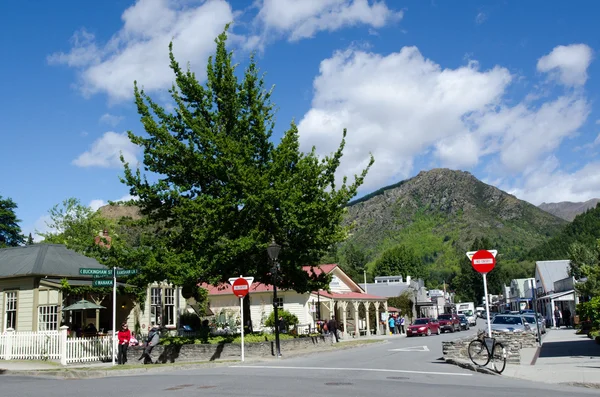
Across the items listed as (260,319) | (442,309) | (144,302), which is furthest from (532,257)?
(144,302)

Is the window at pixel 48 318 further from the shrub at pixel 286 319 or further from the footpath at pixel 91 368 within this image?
the shrub at pixel 286 319

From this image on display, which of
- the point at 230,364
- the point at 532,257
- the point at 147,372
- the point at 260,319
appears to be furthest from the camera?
the point at 532,257

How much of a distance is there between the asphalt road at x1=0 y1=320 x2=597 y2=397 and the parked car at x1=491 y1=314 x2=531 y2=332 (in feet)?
44.4

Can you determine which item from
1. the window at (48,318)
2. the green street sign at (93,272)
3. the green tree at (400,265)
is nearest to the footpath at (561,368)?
the green street sign at (93,272)

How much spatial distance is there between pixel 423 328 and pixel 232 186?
2641cm

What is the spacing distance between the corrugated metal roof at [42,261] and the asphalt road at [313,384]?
374 inches

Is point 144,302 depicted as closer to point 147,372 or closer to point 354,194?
point 147,372

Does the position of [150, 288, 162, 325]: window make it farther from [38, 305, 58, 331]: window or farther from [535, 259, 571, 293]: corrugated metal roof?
[535, 259, 571, 293]: corrugated metal roof

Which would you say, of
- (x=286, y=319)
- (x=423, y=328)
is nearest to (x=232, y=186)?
(x=286, y=319)

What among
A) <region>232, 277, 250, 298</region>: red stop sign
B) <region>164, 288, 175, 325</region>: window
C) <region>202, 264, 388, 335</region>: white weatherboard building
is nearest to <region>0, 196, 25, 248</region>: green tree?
<region>202, 264, 388, 335</region>: white weatherboard building

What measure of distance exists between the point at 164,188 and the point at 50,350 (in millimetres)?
7812

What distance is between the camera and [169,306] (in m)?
31.0

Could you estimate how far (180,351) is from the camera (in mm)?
22609

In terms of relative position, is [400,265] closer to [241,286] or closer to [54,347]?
[241,286]
